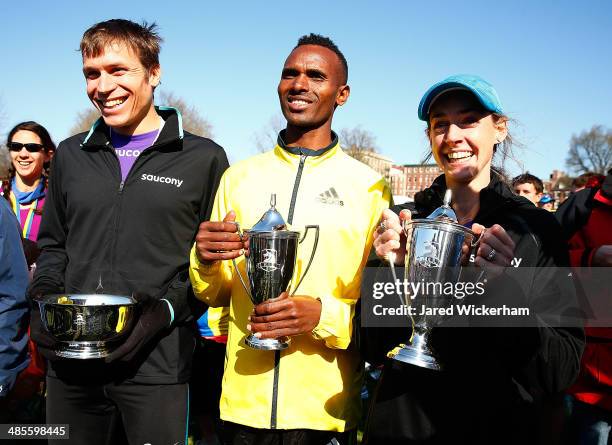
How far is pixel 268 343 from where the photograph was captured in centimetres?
195

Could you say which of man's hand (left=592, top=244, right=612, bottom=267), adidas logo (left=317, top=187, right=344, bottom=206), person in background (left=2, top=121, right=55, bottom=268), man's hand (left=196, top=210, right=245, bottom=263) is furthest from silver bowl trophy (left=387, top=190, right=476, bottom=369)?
person in background (left=2, top=121, right=55, bottom=268)

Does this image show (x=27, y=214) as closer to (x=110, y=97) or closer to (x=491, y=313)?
(x=110, y=97)

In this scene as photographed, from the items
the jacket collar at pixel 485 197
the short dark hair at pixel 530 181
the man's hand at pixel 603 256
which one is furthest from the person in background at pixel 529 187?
the jacket collar at pixel 485 197

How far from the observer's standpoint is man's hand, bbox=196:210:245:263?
1946 mm

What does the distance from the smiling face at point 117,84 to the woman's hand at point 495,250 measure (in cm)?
185

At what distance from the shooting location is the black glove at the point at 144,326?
7.50ft

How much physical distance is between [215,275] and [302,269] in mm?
376

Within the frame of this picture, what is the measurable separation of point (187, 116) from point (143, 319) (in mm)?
29647

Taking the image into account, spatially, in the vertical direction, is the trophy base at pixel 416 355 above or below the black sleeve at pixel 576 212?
below

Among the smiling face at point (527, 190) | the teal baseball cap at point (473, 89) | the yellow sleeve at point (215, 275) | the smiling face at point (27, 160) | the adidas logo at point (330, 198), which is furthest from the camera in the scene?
the smiling face at point (527, 190)

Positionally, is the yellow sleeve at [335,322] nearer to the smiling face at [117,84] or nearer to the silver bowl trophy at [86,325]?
the silver bowl trophy at [86,325]

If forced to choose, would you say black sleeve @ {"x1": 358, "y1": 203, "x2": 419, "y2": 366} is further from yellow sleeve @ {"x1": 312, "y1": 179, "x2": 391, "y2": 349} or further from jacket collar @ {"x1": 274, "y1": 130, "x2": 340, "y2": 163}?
jacket collar @ {"x1": 274, "y1": 130, "x2": 340, "y2": 163}
